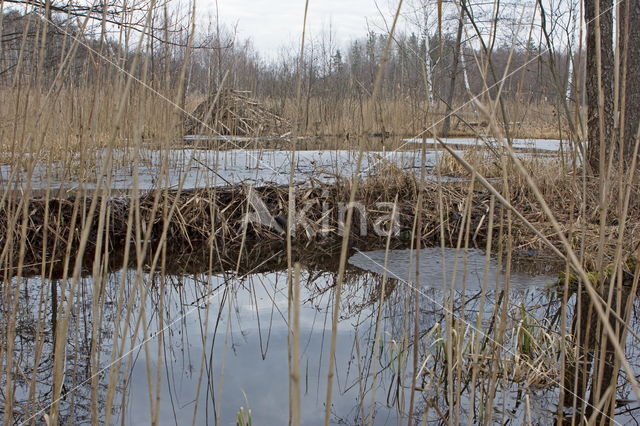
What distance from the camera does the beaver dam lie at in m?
0.99

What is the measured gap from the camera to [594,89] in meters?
3.28

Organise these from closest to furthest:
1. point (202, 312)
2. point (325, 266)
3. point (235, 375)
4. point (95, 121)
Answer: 1. point (95, 121)
2. point (235, 375)
3. point (202, 312)
4. point (325, 266)

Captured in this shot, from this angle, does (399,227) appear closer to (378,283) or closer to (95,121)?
(378,283)

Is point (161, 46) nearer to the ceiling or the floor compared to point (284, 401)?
nearer to the ceiling

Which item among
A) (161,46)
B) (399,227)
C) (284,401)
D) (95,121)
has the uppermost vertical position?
(161,46)

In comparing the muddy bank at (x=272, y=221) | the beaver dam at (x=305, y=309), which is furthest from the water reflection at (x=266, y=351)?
the muddy bank at (x=272, y=221)

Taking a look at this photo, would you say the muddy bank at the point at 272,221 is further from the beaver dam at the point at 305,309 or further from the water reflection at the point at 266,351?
the water reflection at the point at 266,351

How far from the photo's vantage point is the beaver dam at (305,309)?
3.24 ft

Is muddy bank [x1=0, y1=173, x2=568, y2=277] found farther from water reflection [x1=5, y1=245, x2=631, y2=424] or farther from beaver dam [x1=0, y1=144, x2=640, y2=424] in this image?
water reflection [x1=5, y1=245, x2=631, y2=424]

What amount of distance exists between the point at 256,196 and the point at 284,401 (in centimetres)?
169

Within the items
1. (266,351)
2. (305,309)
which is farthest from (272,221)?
(266,351)

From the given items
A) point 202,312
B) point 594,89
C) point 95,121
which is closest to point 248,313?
point 202,312

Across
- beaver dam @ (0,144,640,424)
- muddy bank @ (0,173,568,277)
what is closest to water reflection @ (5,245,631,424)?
beaver dam @ (0,144,640,424)

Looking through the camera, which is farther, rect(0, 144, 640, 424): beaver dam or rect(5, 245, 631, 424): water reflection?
rect(5, 245, 631, 424): water reflection
